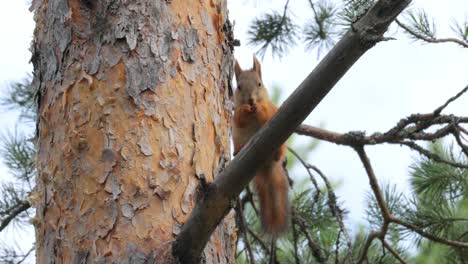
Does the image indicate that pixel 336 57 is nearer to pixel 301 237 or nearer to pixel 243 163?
pixel 243 163

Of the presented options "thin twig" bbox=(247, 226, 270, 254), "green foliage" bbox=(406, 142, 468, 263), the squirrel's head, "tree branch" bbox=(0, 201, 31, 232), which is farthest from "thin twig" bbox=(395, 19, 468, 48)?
"tree branch" bbox=(0, 201, 31, 232)

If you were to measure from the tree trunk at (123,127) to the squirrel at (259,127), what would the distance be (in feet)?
4.54

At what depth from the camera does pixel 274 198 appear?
3.05 metres

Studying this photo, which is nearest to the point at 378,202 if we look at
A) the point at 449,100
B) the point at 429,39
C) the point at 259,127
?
the point at 449,100

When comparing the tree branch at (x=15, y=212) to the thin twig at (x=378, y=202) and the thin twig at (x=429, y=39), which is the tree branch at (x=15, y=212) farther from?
the thin twig at (x=429, y=39)

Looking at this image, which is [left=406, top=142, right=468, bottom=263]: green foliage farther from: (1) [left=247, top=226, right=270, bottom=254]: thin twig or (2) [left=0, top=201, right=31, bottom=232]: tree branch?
(2) [left=0, top=201, right=31, bottom=232]: tree branch

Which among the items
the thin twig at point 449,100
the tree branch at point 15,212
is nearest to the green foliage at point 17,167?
the tree branch at point 15,212

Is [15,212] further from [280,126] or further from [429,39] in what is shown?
[280,126]

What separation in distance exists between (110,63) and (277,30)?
185 cm

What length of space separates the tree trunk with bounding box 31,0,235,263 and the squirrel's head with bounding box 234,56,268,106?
138 cm

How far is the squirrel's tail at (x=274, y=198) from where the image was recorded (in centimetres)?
296

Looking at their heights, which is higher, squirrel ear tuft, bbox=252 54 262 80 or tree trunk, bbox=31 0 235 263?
squirrel ear tuft, bbox=252 54 262 80

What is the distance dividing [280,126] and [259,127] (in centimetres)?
183

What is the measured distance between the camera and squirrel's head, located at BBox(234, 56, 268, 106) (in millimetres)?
3059
